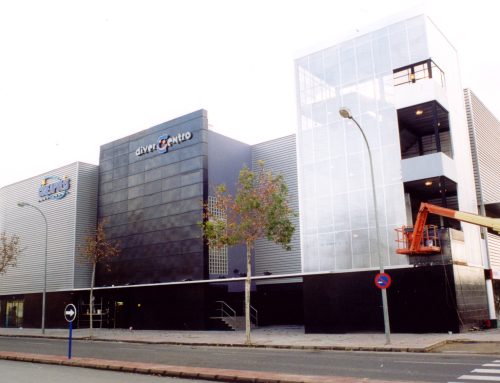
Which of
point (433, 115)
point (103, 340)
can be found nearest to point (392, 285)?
point (433, 115)

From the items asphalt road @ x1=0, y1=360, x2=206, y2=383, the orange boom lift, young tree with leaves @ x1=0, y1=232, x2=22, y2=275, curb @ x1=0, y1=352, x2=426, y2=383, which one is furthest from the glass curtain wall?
Result: young tree with leaves @ x1=0, y1=232, x2=22, y2=275

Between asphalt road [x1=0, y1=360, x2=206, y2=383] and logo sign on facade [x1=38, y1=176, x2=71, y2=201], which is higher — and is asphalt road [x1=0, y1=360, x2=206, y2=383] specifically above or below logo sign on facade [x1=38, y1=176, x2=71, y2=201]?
below

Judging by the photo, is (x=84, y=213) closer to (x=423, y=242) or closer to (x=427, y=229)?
(x=423, y=242)

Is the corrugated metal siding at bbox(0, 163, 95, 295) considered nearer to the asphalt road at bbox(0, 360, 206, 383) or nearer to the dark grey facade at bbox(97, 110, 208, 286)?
the dark grey facade at bbox(97, 110, 208, 286)

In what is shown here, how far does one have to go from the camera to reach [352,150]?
3062cm

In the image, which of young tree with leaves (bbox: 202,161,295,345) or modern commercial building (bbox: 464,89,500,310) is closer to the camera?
young tree with leaves (bbox: 202,161,295,345)

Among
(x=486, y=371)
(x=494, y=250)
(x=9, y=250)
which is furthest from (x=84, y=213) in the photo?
(x=486, y=371)

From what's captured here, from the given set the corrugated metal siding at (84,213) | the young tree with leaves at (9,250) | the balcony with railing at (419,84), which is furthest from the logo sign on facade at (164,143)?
the balcony with railing at (419,84)

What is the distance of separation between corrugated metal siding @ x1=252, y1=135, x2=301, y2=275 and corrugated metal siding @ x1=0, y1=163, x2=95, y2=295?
18.1 metres

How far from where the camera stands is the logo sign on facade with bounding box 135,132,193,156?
4067cm

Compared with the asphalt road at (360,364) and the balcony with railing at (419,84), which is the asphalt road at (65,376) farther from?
the balcony with railing at (419,84)

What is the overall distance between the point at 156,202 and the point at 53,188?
13716mm

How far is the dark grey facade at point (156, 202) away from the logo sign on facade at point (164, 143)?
9 centimetres

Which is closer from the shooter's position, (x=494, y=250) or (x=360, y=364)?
(x=360, y=364)
